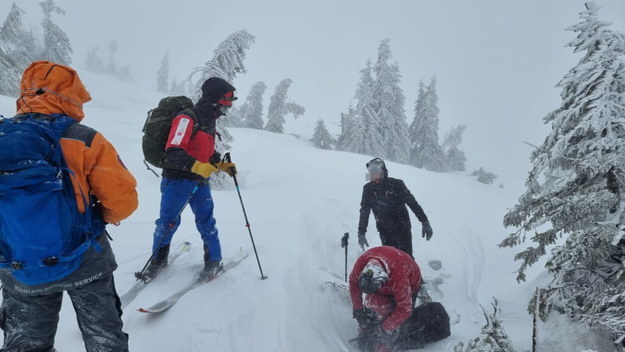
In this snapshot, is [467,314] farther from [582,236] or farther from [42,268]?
[42,268]

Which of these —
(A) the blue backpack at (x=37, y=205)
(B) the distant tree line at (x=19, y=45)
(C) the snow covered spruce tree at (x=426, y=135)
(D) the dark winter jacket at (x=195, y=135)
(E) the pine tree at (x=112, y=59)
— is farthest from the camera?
(E) the pine tree at (x=112, y=59)

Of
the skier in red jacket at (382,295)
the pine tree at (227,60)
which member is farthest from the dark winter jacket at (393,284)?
the pine tree at (227,60)

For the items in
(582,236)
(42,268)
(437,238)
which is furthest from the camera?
(437,238)

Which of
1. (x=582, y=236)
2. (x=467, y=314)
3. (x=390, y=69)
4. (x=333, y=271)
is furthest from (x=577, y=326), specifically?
(x=390, y=69)

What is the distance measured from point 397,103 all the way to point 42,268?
3849 cm

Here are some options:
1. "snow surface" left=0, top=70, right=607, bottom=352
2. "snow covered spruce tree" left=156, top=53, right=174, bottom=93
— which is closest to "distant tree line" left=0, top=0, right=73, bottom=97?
"snow surface" left=0, top=70, right=607, bottom=352

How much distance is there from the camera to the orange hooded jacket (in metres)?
2.61

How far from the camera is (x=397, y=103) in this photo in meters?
38.2

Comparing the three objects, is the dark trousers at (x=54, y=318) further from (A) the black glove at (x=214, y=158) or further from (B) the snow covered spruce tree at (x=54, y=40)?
(B) the snow covered spruce tree at (x=54, y=40)

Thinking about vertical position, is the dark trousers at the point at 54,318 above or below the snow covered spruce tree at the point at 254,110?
below

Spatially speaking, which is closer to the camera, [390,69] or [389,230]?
[389,230]

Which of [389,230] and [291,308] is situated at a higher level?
[389,230]

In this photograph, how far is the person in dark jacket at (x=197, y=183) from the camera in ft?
15.5

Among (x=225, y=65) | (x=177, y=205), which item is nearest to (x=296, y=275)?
(x=177, y=205)
